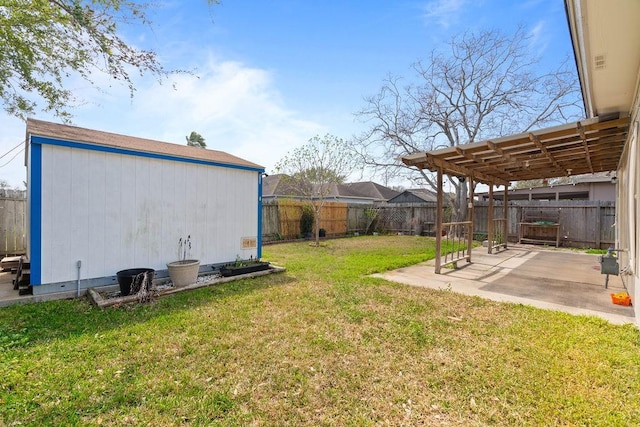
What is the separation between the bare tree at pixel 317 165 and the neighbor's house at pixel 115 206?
17.5 feet

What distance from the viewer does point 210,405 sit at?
1.97 m

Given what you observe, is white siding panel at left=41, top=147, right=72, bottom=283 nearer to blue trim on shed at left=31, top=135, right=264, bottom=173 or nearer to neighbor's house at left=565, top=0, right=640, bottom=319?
blue trim on shed at left=31, top=135, right=264, bottom=173

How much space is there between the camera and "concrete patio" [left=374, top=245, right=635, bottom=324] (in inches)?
160

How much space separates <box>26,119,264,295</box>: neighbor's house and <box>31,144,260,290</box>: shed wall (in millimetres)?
11

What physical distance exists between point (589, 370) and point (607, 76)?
2.77 metres

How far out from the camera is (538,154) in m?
5.98

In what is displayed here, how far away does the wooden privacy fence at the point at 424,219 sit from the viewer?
9.81 metres

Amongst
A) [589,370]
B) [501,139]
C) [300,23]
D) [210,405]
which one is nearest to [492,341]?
[589,370]

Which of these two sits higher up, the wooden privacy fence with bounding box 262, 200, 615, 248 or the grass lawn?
the wooden privacy fence with bounding box 262, 200, 615, 248

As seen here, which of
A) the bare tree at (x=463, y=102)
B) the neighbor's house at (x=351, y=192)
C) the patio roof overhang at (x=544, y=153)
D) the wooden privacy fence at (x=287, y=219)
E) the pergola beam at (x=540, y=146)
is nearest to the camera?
the patio roof overhang at (x=544, y=153)

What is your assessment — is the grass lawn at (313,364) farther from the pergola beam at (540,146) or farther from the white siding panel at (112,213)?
the pergola beam at (540,146)

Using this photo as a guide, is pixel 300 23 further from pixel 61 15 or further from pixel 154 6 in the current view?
pixel 61 15

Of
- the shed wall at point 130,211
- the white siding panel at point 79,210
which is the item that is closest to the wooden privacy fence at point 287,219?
the shed wall at point 130,211

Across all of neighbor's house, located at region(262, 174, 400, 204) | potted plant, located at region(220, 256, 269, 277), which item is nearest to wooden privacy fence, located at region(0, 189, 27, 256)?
potted plant, located at region(220, 256, 269, 277)
